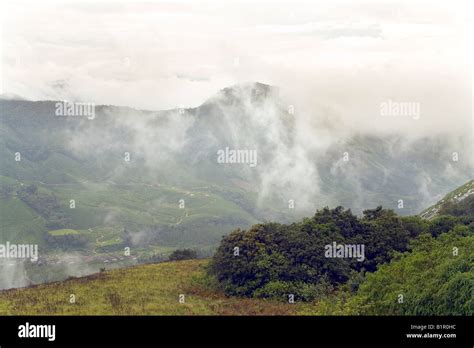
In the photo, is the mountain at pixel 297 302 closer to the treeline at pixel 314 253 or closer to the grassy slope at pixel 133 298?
the grassy slope at pixel 133 298

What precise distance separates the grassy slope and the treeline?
1.78 meters

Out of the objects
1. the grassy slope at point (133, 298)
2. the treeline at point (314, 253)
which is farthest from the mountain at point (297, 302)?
the treeline at point (314, 253)

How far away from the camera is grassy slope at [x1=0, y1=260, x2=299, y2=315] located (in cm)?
2861

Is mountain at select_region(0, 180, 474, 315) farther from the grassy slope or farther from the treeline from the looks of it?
the treeline

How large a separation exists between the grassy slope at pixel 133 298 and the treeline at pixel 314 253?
178 centimetres

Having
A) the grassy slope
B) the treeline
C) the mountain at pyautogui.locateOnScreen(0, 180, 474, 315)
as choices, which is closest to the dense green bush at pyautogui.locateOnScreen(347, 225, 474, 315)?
the mountain at pyautogui.locateOnScreen(0, 180, 474, 315)
